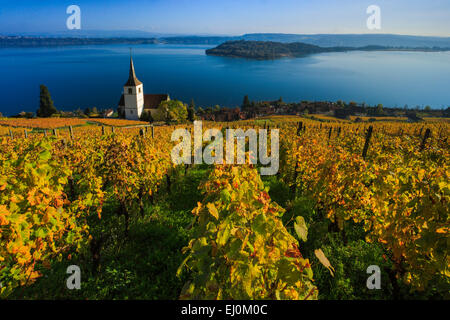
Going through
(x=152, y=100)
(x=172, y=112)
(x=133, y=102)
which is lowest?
(x=172, y=112)

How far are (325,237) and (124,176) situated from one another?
548 cm

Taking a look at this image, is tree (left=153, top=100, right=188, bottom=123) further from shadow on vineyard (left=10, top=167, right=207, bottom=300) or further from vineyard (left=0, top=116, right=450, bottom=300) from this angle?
shadow on vineyard (left=10, top=167, right=207, bottom=300)

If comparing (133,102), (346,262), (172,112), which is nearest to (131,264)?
(346,262)

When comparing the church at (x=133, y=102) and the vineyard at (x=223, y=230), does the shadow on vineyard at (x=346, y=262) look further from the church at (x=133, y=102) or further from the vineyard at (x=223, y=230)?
the church at (x=133, y=102)

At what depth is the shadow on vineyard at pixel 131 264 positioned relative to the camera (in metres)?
4.81

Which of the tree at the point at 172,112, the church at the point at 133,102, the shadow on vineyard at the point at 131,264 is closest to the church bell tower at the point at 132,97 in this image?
the church at the point at 133,102

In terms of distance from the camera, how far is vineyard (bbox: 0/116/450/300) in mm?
2262

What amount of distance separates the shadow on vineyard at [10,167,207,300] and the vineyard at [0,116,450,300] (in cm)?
3

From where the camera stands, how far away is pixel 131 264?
550cm

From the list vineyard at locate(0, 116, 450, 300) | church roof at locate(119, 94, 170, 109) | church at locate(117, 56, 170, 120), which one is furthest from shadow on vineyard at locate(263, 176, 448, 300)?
church roof at locate(119, 94, 170, 109)

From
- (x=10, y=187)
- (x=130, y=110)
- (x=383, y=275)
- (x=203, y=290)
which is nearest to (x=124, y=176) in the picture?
(x=10, y=187)

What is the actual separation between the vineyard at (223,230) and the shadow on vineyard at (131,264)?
27mm

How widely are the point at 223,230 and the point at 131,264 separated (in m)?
4.47

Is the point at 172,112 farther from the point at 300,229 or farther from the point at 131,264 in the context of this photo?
the point at 300,229
